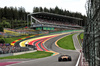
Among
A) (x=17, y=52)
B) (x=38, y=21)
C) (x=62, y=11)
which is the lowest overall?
(x=17, y=52)

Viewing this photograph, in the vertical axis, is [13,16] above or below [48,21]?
above

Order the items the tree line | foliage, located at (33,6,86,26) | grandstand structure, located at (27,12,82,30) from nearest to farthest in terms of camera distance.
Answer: grandstand structure, located at (27,12,82,30)
the tree line
foliage, located at (33,6,86,26)

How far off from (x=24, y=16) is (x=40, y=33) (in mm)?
75556

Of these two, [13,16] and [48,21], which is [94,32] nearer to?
[48,21]

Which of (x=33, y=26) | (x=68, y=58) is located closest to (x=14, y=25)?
(x=33, y=26)

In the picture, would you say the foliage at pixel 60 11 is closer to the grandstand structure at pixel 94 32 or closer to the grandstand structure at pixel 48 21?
the grandstand structure at pixel 48 21

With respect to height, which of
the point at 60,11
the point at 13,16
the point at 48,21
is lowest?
the point at 48,21

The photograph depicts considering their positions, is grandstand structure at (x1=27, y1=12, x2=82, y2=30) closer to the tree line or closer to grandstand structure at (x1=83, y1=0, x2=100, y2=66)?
the tree line

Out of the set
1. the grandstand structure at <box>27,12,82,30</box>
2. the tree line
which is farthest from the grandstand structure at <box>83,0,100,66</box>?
the tree line

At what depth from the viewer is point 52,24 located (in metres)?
99.0

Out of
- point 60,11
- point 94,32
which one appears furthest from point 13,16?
point 94,32

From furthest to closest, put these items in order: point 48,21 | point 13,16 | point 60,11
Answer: point 60,11 → point 13,16 → point 48,21

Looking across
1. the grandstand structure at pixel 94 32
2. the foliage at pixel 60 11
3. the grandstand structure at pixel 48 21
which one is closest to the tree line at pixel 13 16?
A: the foliage at pixel 60 11

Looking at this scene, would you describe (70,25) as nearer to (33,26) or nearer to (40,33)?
(33,26)
